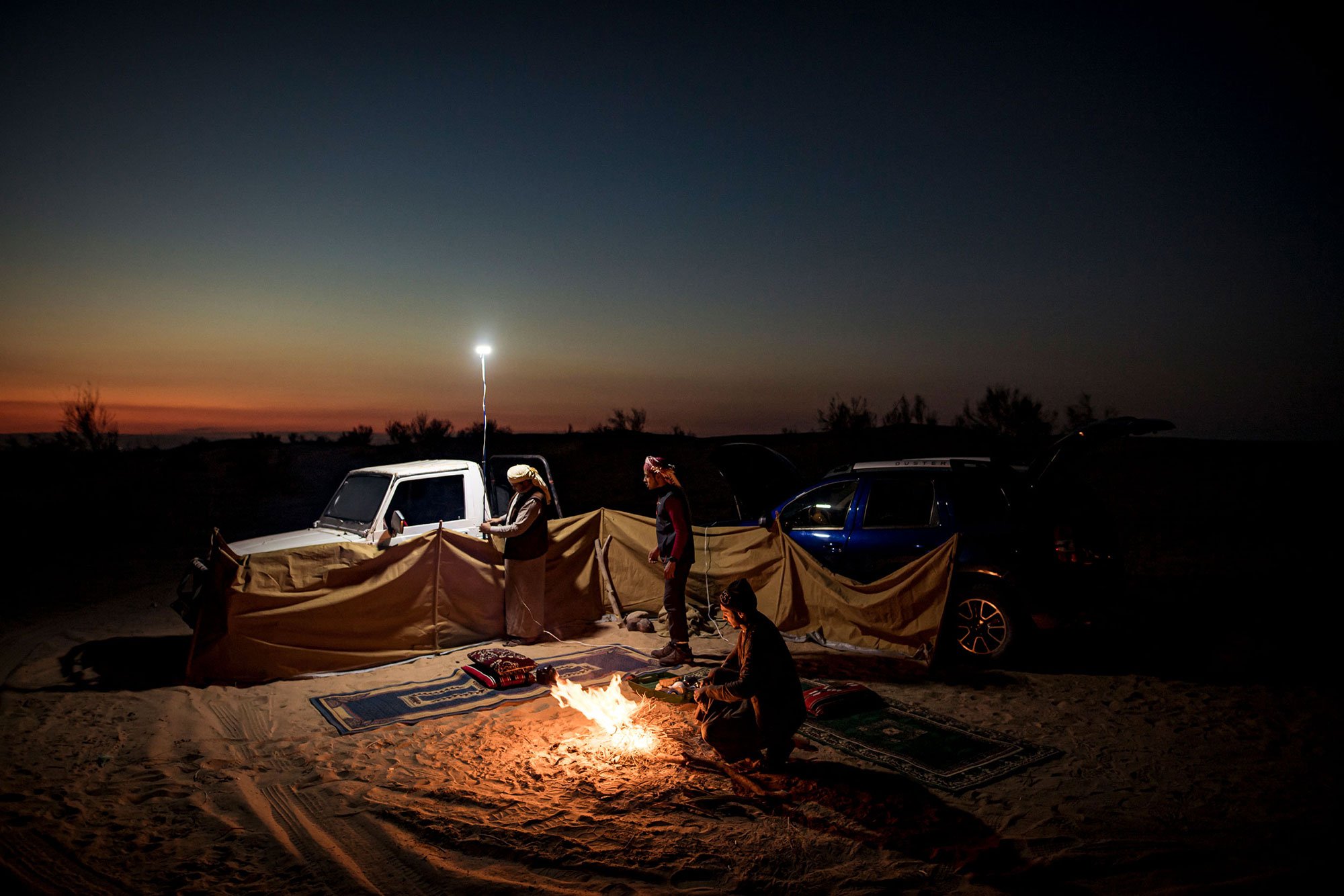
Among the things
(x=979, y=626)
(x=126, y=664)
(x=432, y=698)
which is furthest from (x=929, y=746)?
(x=126, y=664)

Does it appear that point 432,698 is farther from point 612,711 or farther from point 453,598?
point 453,598

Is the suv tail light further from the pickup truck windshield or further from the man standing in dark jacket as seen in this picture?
the pickup truck windshield

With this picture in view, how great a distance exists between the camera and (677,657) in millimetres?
7613

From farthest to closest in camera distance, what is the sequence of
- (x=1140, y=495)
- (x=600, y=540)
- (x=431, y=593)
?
(x=1140, y=495), (x=600, y=540), (x=431, y=593)

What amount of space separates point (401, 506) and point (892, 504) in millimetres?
5695

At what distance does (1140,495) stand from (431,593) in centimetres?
2546

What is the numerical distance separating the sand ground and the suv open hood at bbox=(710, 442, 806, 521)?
3245 mm

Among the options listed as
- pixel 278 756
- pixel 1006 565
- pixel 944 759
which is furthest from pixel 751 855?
pixel 1006 565

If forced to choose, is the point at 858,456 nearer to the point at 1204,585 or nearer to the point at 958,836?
the point at 1204,585

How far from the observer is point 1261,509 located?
22.5 m

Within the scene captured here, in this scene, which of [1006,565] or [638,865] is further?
[1006,565]

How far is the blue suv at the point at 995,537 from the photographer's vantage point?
695 centimetres

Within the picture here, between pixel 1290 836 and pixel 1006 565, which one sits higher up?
pixel 1006 565

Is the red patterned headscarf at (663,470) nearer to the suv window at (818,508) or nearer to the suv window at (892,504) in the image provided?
the suv window at (818,508)
